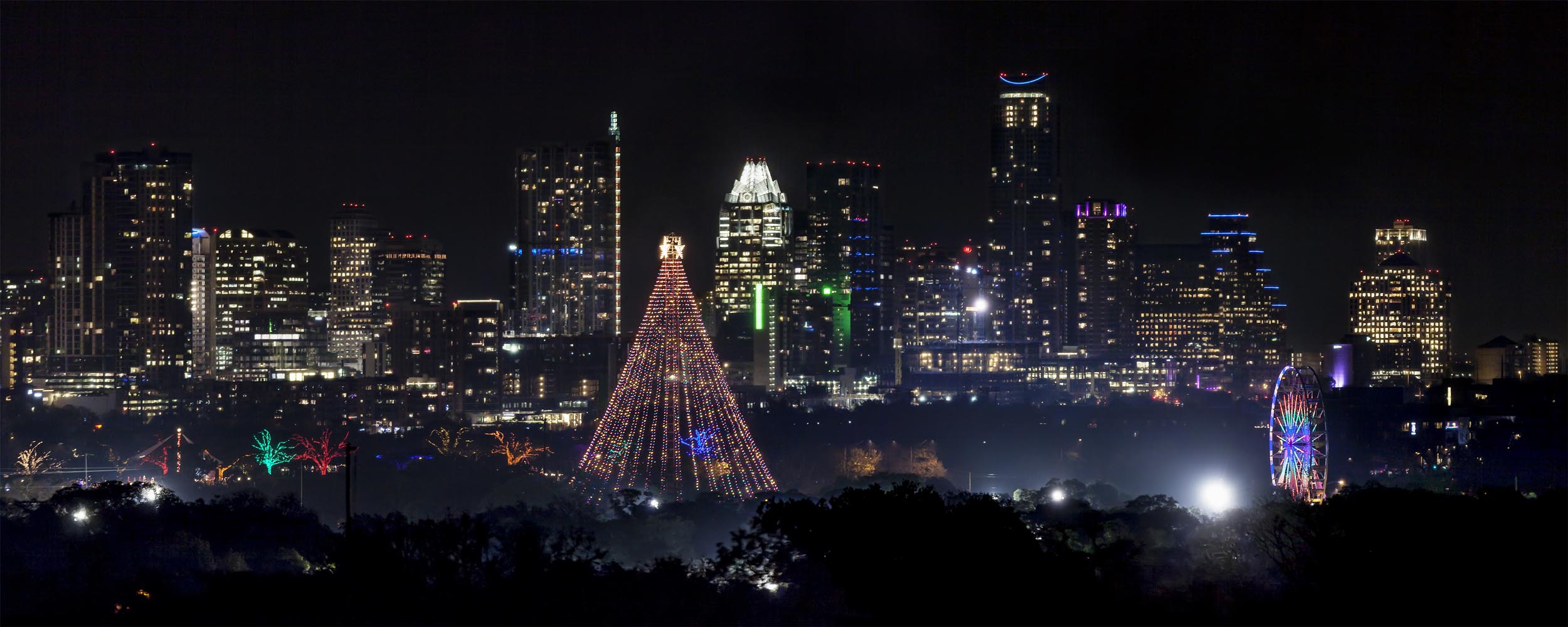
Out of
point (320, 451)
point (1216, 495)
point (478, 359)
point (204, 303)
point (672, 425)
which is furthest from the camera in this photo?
point (204, 303)

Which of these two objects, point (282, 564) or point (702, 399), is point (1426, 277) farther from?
point (282, 564)

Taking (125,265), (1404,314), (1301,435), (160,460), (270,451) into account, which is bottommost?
(160,460)

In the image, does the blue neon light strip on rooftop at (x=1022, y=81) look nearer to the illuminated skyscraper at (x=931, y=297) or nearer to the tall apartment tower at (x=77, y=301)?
the illuminated skyscraper at (x=931, y=297)

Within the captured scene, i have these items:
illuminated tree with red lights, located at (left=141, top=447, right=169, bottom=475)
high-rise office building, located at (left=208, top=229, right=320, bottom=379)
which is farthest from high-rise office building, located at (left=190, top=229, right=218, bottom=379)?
illuminated tree with red lights, located at (left=141, top=447, right=169, bottom=475)

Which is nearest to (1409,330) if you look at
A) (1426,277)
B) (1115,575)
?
(1426,277)

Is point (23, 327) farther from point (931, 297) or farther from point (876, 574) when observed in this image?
point (876, 574)

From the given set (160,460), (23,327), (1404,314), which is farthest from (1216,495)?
(1404,314)

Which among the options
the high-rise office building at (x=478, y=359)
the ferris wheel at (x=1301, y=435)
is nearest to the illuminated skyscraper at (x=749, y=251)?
the high-rise office building at (x=478, y=359)
